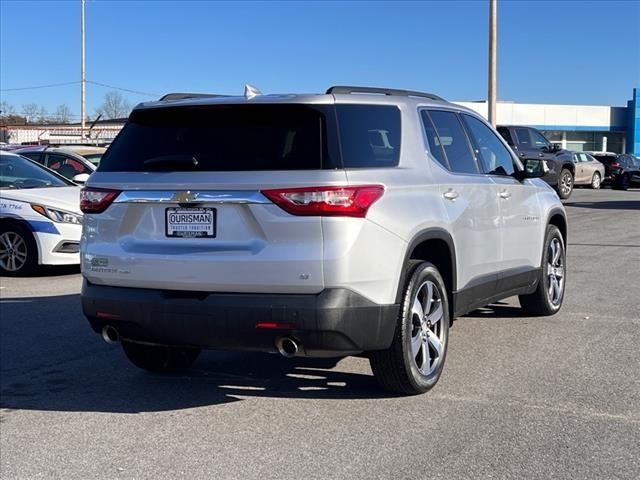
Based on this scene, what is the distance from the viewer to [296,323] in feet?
14.6

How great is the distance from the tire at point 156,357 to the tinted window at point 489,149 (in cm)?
271

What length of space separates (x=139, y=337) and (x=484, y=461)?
2.14m

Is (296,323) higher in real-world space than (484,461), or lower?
higher

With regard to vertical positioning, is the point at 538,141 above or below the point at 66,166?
above

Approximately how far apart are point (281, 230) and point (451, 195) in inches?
61.5

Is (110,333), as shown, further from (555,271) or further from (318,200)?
(555,271)

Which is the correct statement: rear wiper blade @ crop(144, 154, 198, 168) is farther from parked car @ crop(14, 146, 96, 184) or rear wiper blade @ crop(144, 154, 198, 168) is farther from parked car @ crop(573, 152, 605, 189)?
parked car @ crop(573, 152, 605, 189)

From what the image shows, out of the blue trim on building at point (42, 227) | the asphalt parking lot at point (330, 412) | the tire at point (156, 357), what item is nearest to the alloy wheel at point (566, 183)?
the blue trim on building at point (42, 227)

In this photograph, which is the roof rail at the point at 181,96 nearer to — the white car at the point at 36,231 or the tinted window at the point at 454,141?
the tinted window at the point at 454,141

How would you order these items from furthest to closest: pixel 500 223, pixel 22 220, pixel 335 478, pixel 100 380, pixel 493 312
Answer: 1. pixel 22 220
2. pixel 493 312
3. pixel 500 223
4. pixel 100 380
5. pixel 335 478

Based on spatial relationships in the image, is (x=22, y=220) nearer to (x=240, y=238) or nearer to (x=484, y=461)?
(x=240, y=238)

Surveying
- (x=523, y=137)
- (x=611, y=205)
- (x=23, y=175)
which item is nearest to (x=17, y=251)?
(x=23, y=175)

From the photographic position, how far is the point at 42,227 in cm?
1059

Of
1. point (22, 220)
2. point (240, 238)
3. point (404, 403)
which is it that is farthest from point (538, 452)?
point (22, 220)
